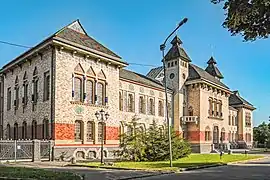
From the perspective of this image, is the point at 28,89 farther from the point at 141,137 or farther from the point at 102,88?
the point at 141,137

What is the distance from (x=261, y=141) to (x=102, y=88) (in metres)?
60.6

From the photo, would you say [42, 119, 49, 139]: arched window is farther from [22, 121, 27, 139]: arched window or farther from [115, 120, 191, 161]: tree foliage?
[115, 120, 191, 161]: tree foliage

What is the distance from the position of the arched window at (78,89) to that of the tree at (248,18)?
21.4m

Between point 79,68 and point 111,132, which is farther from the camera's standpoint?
point 111,132

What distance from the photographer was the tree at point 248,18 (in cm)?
1313

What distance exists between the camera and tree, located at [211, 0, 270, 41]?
43.1ft

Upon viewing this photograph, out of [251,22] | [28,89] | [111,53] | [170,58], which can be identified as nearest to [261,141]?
[170,58]

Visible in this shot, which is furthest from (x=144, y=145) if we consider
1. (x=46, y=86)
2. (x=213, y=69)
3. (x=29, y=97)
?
(x=213, y=69)

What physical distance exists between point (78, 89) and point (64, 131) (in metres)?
4.50

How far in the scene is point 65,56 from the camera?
3306cm

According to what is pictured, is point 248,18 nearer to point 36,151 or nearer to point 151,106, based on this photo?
point 36,151

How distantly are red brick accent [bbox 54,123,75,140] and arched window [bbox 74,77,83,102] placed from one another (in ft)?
9.06

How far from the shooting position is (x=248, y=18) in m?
13.8

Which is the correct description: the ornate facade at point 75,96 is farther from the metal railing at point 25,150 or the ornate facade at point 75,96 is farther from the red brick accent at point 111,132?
the metal railing at point 25,150
